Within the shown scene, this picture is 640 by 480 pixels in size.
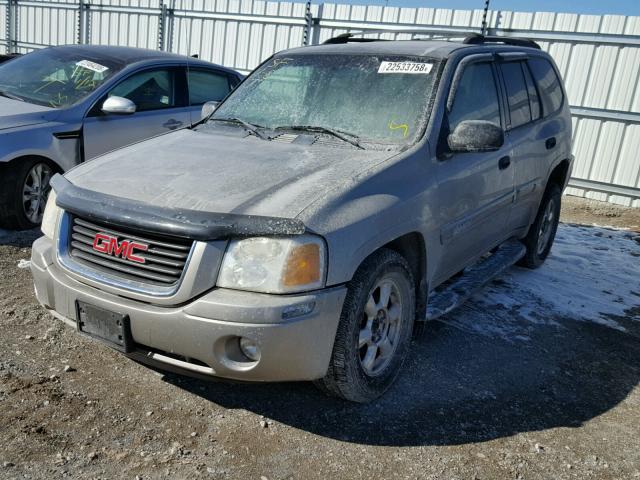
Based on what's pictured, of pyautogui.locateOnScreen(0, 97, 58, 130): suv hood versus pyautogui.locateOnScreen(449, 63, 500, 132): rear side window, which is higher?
pyautogui.locateOnScreen(449, 63, 500, 132): rear side window

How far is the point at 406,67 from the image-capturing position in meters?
3.91

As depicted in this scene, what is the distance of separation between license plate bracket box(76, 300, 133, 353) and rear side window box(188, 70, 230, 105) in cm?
416

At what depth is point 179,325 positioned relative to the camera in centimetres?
269

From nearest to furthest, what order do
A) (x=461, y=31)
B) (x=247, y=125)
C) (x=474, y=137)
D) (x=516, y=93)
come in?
(x=474, y=137) → (x=247, y=125) → (x=516, y=93) → (x=461, y=31)

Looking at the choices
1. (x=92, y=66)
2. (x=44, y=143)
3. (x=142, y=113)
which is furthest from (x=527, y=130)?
(x=92, y=66)

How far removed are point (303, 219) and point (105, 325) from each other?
3.39 feet

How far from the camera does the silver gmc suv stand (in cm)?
269

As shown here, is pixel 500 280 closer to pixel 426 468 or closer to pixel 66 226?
pixel 426 468

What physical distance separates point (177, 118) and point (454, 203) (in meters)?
3.69

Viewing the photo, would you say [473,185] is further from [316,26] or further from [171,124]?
[316,26]

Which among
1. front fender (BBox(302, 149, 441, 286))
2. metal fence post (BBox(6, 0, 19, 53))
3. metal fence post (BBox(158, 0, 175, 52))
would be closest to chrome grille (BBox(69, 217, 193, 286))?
front fender (BBox(302, 149, 441, 286))

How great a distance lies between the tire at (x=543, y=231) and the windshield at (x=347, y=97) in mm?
2264

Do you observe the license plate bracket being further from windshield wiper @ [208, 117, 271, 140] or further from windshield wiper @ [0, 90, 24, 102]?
windshield wiper @ [0, 90, 24, 102]

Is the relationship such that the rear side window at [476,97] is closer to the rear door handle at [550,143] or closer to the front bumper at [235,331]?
the rear door handle at [550,143]
